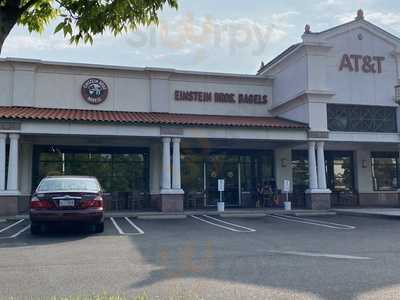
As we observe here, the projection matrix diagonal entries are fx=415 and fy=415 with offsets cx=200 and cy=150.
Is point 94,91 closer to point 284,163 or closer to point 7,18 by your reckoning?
point 284,163

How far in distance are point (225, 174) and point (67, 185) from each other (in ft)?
40.1

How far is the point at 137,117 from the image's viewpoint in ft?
62.8

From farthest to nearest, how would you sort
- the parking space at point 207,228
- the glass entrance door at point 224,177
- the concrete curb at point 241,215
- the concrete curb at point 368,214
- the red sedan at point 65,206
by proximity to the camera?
the glass entrance door at point 224,177
the concrete curb at point 241,215
the concrete curb at point 368,214
the parking space at point 207,228
the red sedan at point 65,206

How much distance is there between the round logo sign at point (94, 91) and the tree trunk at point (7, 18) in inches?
676

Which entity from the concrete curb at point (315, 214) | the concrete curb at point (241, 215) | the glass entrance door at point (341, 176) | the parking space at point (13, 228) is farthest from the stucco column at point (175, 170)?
the glass entrance door at point (341, 176)

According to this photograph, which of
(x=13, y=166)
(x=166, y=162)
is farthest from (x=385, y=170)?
(x=13, y=166)

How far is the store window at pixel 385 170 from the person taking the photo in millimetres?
23906

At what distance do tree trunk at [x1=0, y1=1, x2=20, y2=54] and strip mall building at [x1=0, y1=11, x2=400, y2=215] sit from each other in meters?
13.8

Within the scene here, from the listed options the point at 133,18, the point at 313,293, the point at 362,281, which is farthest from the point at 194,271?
the point at 133,18

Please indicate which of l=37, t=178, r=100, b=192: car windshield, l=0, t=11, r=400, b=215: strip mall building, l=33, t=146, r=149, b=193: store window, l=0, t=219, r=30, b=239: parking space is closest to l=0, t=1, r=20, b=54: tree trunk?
l=37, t=178, r=100, b=192: car windshield

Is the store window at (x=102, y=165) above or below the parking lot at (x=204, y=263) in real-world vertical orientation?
above

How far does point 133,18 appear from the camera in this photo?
461 centimetres

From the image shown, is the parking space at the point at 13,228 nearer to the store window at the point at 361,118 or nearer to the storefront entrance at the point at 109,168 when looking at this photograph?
the storefront entrance at the point at 109,168

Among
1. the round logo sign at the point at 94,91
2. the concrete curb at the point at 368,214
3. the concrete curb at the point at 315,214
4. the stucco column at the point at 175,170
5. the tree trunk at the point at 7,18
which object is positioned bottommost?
the concrete curb at the point at 315,214
